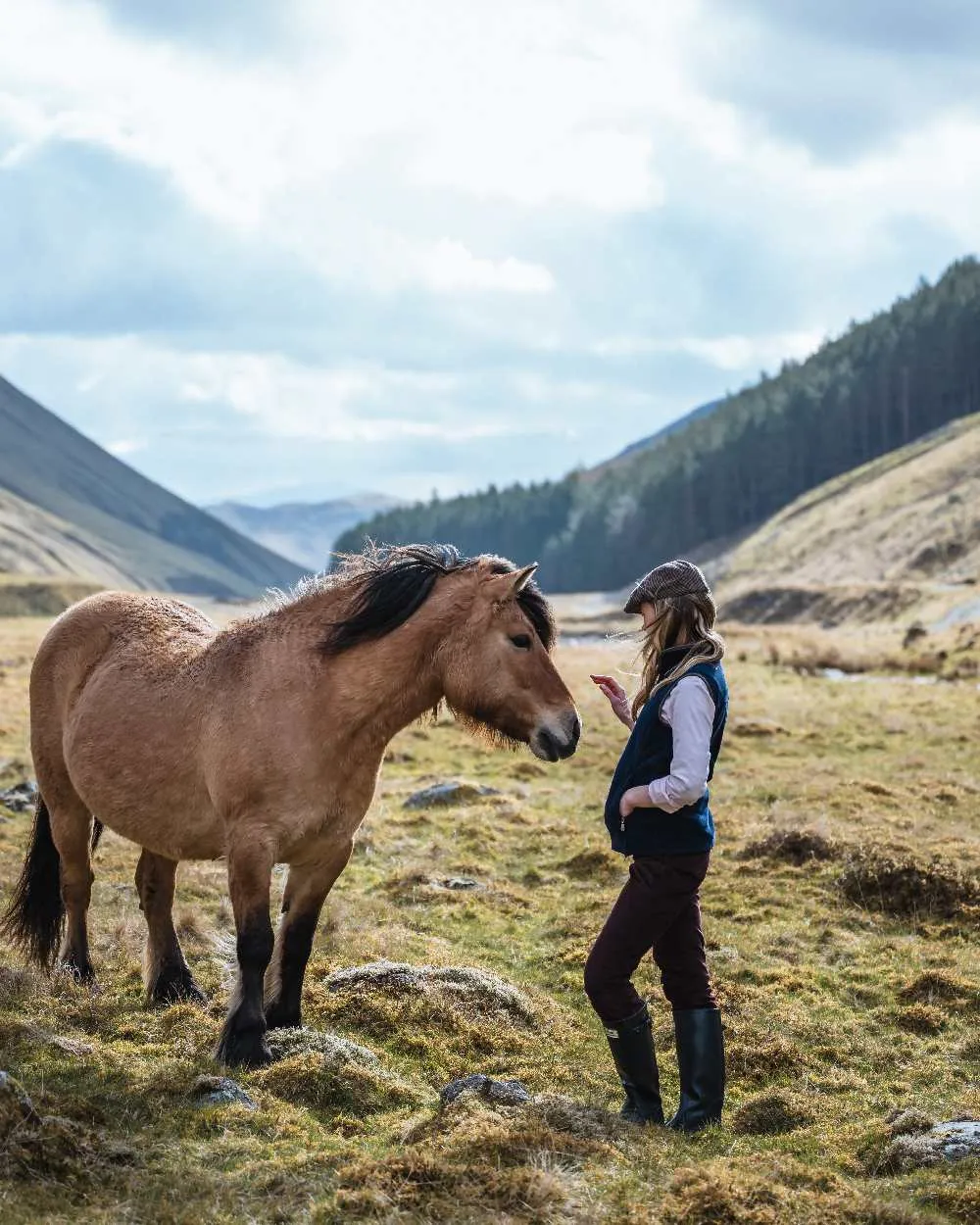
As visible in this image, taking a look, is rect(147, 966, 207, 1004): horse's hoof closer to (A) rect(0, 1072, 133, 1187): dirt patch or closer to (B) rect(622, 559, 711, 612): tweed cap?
(A) rect(0, 1072, 133, 1187): dirt patch

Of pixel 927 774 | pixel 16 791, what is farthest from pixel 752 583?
pixel 16 791

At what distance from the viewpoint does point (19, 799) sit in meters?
15.4

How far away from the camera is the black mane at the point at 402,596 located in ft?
24.7

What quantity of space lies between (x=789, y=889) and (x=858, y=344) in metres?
142

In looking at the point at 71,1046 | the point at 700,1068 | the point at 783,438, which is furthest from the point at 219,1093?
the point at 783,438

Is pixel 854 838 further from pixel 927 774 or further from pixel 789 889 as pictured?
pixel 927 774

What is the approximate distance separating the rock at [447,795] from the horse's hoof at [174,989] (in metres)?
8.81

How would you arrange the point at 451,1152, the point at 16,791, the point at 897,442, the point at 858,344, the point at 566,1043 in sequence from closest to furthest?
the point at 451,1152 → the point at 566,1043 → the point at 16,791 → the point at 897,442 → the point at 858,344

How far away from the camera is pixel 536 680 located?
23.8ft

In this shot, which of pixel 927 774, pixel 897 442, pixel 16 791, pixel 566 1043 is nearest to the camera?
pixel 566 1043

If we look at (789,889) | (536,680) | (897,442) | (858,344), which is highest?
(858,344)

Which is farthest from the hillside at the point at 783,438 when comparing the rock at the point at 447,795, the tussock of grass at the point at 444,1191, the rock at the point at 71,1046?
the tussock of grass at the point at 444,1191

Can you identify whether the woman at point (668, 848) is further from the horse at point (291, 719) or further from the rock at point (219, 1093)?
the rock at point (219, 1093)

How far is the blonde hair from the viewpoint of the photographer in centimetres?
660
